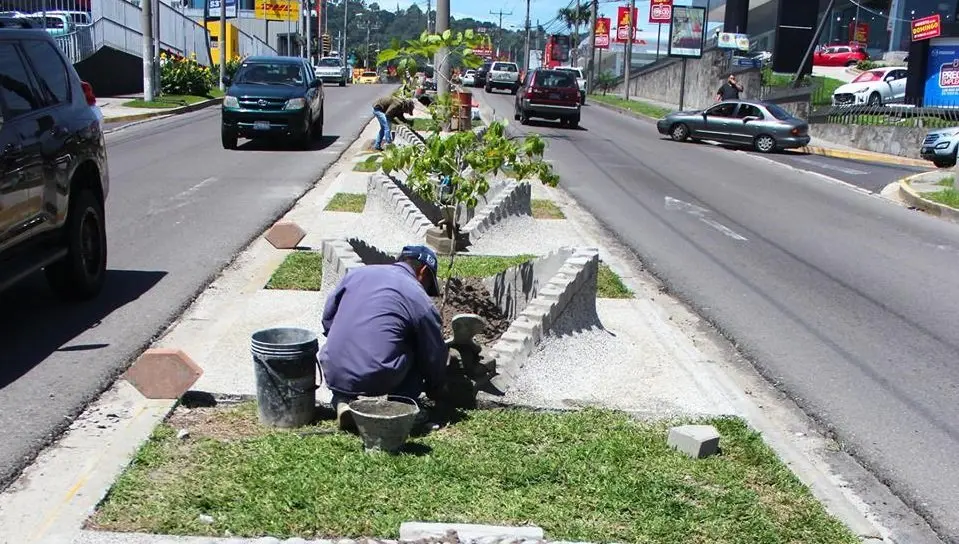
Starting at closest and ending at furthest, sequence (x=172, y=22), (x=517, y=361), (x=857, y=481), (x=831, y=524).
→ 1. (x=831, y=524)
2. (x=857, y=481)
3. (x=517, y=361)
4. (x=172, y=22)

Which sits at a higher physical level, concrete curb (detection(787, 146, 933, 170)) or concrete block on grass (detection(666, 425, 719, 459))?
concrete block on grass (detection(666, 425, 719, 459))

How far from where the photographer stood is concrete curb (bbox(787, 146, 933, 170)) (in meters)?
27.5

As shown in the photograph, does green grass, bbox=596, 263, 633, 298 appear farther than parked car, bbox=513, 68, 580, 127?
No

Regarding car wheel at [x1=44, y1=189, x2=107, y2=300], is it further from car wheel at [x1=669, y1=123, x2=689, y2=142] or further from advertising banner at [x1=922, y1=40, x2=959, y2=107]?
advertising banner at [x1=922, y1=40, x2=959, y2=107]

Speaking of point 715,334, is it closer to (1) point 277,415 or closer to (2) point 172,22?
(1) point 277,415

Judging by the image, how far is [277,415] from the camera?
5.68 m

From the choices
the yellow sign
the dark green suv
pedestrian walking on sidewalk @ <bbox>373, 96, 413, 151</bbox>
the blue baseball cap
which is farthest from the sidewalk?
the yellow sign

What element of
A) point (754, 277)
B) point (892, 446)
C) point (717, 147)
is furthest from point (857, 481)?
point (717, 147)

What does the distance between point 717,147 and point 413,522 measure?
2671 cm

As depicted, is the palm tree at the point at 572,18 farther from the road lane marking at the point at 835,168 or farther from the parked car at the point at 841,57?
the road lane marking at the point at 835,168

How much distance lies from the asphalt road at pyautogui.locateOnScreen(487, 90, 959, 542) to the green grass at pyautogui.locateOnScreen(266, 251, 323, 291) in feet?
11.4

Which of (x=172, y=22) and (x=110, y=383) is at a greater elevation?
(x=172, y=22)

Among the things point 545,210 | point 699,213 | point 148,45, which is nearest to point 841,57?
point 148,45

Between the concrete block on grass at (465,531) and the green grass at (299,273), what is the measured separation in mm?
5048
